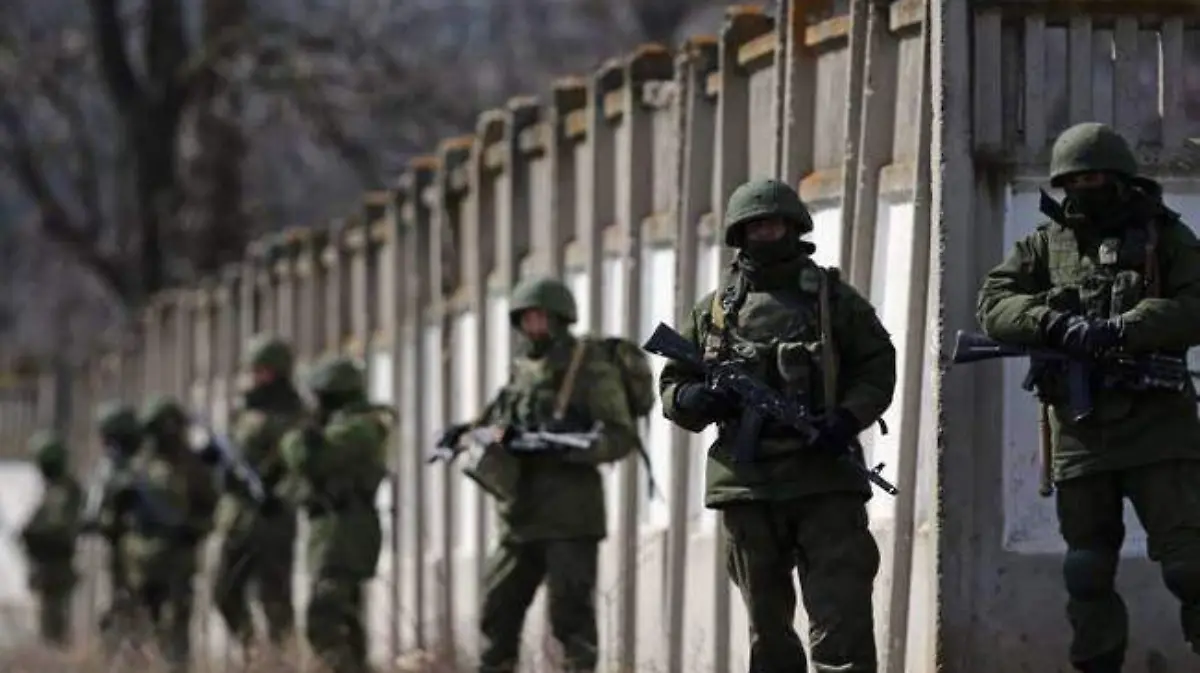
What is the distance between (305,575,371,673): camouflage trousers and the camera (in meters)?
14.7

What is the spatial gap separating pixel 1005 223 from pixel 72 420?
23206mm

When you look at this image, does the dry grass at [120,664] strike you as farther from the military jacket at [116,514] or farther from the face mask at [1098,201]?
the face mask at [1098,201]

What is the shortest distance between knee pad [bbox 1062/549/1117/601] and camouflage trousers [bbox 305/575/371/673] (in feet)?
18.3

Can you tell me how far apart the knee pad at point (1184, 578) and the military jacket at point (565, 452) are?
295 cm

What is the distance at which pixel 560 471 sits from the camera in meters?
12.4

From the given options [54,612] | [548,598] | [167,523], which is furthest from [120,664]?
[54,612]

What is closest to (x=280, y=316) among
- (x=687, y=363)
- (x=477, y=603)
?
(x=477, y=603)

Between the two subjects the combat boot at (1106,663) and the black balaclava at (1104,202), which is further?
the combat boot at (1106,663)

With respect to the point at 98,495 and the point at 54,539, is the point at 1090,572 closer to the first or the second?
the point at 98,495

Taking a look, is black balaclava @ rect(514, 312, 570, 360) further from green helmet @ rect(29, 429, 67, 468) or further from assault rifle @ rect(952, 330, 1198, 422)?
green helmet @ rect(29, 429, 67, 468)

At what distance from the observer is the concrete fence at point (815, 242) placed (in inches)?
424

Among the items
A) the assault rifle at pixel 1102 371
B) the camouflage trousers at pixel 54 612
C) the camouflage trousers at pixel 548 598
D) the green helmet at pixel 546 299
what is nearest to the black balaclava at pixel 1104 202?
the assault rifle at pixel 1102 371

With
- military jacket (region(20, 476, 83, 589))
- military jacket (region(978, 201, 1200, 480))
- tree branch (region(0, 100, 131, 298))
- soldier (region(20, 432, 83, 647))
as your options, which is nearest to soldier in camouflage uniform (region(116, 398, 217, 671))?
soldier (region(20, 432, 83, 647))

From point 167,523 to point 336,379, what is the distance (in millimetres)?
4082
